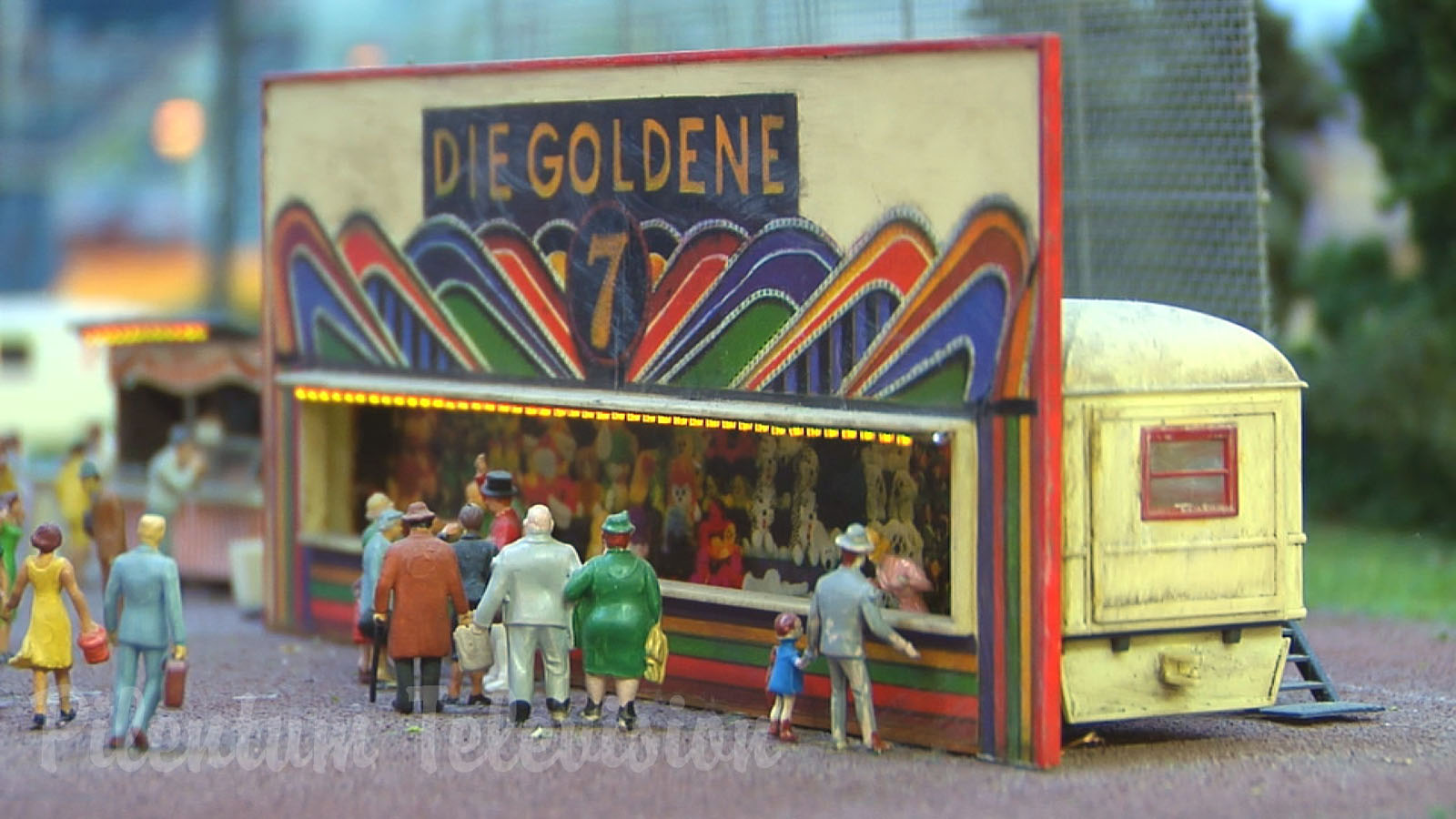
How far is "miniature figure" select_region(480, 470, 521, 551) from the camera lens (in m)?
16.4

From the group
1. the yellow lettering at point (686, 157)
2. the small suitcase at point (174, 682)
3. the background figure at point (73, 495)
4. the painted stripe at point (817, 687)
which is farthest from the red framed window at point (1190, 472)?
the background figure at point (73, 495)

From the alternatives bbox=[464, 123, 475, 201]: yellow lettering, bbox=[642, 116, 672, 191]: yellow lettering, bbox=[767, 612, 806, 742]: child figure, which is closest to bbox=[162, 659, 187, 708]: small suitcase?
bbox=[767, 612, 806, 742]: child figure

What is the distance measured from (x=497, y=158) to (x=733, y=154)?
2.60 metres

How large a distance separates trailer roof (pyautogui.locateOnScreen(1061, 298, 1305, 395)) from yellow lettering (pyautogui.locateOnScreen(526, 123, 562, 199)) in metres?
4.16

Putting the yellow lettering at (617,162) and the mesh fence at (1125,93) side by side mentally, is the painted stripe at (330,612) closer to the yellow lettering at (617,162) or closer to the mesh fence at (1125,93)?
the yellow lettering at (617,162)

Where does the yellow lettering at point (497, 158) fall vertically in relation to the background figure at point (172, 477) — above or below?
above

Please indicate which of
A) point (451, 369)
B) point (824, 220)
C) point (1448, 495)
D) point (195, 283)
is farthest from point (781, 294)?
point (195, 283)

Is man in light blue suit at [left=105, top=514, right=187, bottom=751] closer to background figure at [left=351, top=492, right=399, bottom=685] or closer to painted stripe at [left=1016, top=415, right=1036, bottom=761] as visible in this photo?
background figure at [left=351, top=492, right=399, bottom=685]

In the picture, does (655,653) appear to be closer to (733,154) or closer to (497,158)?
(733,154)

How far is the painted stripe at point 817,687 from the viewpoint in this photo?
14414 millimetres

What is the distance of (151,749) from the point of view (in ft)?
46.9

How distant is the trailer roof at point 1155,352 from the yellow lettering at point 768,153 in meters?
2.13

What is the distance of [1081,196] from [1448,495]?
35.5 ft

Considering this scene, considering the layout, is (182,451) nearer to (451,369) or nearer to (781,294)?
(451,369)
